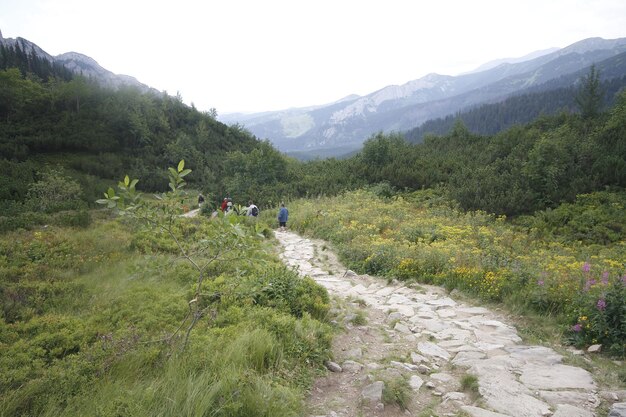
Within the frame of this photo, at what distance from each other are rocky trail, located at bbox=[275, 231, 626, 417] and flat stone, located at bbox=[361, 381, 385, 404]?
12 mm

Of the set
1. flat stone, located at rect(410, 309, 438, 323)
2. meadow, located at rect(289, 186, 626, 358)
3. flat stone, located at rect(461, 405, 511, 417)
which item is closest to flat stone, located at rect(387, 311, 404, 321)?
flat stone, located at rect(410, 309, 438, 323)

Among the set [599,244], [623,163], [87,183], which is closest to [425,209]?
[599,244]

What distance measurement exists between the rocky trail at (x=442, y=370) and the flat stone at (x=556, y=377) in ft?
0.04

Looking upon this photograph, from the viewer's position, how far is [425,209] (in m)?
16.8

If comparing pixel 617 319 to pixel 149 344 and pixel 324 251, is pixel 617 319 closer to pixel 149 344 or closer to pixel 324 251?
pixel 149 344

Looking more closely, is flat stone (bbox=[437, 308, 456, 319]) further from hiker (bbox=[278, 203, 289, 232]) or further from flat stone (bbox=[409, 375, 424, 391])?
hiker (bbox=[278, 203, 289, 232])

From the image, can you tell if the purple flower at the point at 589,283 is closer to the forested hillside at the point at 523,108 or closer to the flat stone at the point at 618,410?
the flat stone at the point at 618,410

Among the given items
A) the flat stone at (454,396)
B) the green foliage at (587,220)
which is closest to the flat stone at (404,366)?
the flat stone at (454,396)

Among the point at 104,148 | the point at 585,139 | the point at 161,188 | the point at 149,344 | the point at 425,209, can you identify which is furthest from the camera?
the point at 104,148

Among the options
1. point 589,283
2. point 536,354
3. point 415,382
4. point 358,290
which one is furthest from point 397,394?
point 589,283

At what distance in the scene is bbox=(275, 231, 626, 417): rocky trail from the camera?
3.63m

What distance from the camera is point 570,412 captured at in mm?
3441

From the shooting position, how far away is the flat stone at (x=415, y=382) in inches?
160

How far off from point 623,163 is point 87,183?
41.6 m
